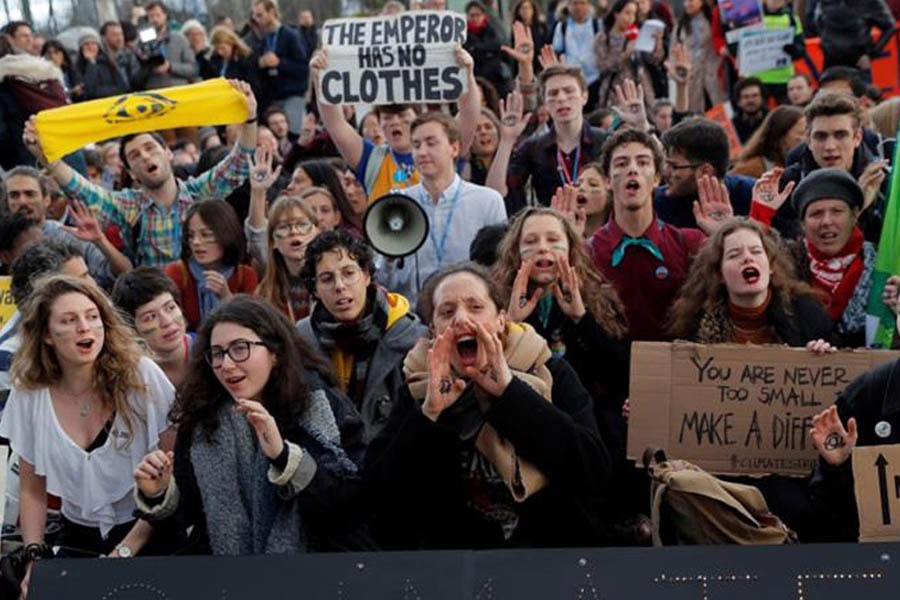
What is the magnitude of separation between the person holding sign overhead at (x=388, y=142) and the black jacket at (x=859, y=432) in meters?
4.13

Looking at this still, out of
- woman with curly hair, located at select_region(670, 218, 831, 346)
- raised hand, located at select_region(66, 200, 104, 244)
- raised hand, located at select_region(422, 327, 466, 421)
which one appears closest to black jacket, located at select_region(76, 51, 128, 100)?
raised hand, located at select_region(66, 200, 104, 244)

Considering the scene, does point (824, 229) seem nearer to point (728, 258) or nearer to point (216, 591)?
point (728, 258)

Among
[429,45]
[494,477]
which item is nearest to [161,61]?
[429,45]

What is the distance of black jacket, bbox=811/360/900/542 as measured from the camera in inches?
225

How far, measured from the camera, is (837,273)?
732 centimetres

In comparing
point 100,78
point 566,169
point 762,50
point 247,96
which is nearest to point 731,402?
point 566,169

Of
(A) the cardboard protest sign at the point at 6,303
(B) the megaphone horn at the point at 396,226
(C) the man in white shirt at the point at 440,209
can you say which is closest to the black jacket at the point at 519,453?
(B) the megaphone horn at the point at 396,226

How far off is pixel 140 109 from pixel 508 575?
5703 millimetres

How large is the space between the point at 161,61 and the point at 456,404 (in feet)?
36.1

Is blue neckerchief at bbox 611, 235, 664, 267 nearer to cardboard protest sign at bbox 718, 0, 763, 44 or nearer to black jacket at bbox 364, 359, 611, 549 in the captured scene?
black jacket at bbox 364, 359, 611, 549

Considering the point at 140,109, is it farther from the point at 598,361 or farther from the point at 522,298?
the point at 598,361

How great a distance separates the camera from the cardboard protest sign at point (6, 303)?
27.4 feet

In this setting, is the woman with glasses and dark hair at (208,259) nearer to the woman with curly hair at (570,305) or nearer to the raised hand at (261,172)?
the raised hand at (261,172)

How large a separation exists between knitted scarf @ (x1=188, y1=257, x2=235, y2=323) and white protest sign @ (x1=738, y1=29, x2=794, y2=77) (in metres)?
6.07
